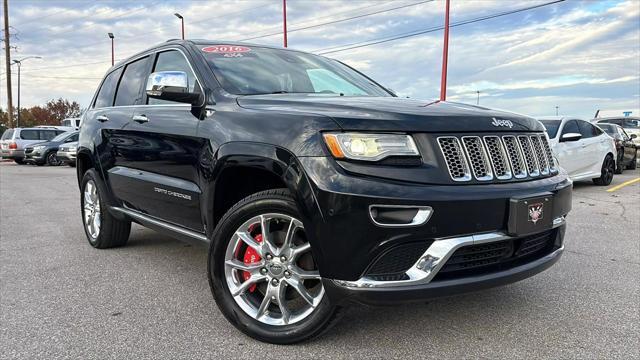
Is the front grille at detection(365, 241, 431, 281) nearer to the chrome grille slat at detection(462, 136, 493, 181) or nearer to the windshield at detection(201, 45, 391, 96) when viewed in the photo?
the chrome grille slat at detection(462, 136, 493, 181)

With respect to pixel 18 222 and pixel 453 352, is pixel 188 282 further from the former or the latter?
pixel 18 222

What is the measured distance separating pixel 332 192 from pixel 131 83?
10.1ft

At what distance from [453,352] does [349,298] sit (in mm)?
726

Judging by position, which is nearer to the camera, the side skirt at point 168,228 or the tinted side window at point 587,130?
the side skirt at point 168,228

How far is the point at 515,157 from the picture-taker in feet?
9.42

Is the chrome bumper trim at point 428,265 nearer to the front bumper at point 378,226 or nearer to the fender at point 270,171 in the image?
the front bumper at point 378,226

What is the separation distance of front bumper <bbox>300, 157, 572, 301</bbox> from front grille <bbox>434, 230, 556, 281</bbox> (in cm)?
5

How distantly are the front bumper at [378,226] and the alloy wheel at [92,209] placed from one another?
3335 mm

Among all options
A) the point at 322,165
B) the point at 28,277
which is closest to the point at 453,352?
the point at 322,165

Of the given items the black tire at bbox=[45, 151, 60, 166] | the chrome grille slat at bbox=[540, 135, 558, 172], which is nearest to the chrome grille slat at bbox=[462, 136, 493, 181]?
the chrome grille slat at bbox=[540, 135, 558, 172]

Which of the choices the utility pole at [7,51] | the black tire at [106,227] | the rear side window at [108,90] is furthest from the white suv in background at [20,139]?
the black tire at [106,227]

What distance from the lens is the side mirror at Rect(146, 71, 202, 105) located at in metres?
3.35

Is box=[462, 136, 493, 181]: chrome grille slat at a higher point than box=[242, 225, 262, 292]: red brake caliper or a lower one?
higher

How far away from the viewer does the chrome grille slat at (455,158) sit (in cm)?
257
